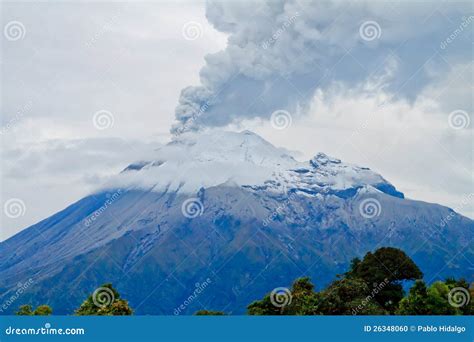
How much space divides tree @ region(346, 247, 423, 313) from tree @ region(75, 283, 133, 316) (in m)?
21.3

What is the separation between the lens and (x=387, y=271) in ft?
203

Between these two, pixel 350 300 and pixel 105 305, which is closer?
pixel 350 300

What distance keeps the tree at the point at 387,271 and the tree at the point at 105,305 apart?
21.3m

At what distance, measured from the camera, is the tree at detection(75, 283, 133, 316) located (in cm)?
4994

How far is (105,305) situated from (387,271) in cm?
2506

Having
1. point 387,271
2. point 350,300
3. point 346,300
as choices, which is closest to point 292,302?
point 346,300

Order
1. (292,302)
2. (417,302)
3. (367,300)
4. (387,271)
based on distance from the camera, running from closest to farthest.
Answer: (417,302) < (367,300) < (292,302) < (387,271)

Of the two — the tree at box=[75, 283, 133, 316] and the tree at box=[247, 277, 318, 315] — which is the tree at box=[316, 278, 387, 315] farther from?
the tree at box=[75, 283, 133, 316]

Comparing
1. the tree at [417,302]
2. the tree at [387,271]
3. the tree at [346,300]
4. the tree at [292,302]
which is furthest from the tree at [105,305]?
the tree at [387,271]

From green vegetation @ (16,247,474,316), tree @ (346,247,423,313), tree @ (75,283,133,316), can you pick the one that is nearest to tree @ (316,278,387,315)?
green vegetation @ (16,247,474,316)

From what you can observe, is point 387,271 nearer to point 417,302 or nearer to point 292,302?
point 292,302

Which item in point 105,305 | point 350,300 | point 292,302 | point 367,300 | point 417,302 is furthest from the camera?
point 105,305

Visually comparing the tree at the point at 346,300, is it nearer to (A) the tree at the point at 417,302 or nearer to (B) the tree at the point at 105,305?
(A) the tree at the point at 417,302

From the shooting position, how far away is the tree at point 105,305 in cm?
4994
